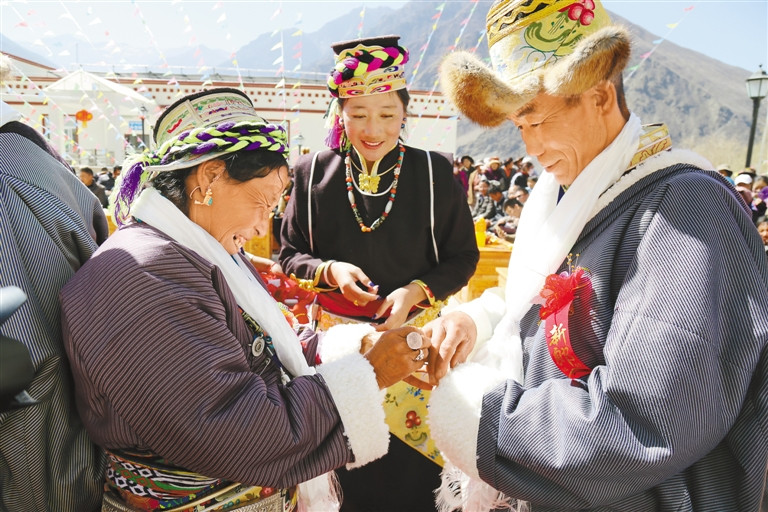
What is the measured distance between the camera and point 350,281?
8.65 feet

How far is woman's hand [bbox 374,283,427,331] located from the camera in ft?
8.54

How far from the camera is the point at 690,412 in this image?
49.4 inches

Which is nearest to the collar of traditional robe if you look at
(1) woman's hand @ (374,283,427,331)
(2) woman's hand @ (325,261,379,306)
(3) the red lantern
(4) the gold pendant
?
(4) the gold pendant

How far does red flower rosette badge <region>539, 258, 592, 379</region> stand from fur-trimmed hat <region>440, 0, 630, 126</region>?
0.53 metres

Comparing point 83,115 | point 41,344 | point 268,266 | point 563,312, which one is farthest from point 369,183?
point 83,115

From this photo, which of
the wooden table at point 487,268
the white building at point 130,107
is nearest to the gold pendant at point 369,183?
the wooden table at point 487,268

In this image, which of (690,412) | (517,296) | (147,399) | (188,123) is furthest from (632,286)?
(188,123)

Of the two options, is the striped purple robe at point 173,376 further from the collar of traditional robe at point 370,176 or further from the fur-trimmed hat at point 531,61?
the collar of traditional robe at point 370,176

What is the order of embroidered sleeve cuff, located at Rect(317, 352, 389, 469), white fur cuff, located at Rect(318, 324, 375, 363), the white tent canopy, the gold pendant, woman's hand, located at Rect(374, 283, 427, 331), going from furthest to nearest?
the white tent canopy → the gold pendant → woman's hand, located at Rect(374, 283, 427, 331) → white fur cuff, located at Rect(318, 324, 375, 363) → embroidered sleeve cuff, located at Rect(317, 352, 389, 469)

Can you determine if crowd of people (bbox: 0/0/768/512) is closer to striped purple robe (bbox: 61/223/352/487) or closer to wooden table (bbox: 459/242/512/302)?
striped purple robe (bbox: 61/223/352/487)

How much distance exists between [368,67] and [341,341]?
1344 mm

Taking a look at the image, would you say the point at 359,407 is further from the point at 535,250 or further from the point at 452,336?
the point at 535,250

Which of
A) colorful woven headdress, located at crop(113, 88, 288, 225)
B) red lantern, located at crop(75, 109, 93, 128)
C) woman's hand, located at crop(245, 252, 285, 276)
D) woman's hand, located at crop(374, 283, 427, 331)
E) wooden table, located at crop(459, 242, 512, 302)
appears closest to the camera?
colorful woven headdress, located at crop(113, 88, 288, 225)

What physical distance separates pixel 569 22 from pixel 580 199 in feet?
1.73
